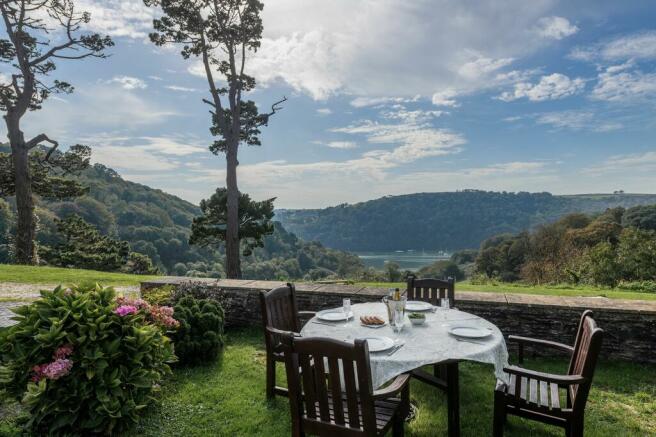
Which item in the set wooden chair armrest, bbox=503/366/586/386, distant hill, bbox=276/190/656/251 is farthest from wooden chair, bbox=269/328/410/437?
distant hill, bbox=276/190/656/251

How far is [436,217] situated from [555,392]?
6390 cm

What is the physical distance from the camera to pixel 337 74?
879 centimetres

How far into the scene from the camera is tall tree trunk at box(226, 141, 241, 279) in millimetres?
11500

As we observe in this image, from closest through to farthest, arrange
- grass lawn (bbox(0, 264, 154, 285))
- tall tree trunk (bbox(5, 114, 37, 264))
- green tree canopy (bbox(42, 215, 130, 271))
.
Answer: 1. grass lawn (bbox(0, 264, 154, 285))
2. tall tree trunk (bbox(5, 114, 37, 264))
3. green tree canopy (bbox(42, 215, 130, 271))

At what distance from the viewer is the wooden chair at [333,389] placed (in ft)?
5.66

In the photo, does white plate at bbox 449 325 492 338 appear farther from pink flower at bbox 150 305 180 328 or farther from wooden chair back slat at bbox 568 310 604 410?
pink flower at bbox 150 305 180 328

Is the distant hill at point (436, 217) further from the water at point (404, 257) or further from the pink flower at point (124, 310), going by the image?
the pink flower at point (124, 310)

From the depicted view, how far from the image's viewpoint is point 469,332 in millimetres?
2520

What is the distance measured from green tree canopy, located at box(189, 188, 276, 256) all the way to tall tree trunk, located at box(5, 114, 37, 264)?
506 centimetres

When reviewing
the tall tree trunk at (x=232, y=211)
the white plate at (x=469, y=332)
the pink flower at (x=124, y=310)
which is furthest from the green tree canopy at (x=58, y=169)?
the white plate at (x=469, y=332)

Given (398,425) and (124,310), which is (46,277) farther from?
(398,425)

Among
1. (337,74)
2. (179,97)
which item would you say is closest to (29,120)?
(179,97)

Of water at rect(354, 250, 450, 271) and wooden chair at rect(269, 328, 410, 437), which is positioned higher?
wooden chair at rect(269, 328, 410, 437)

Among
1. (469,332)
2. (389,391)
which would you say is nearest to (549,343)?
(469,332)
